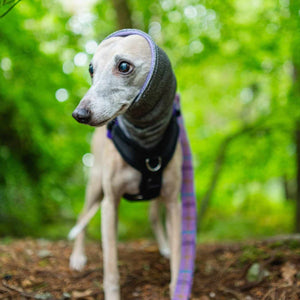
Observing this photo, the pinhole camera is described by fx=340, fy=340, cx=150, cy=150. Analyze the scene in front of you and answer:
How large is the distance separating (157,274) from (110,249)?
809 mm

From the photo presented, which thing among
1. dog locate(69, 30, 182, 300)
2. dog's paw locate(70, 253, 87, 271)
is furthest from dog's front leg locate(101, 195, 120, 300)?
dog's paw locate(70, 253, 87, 271)

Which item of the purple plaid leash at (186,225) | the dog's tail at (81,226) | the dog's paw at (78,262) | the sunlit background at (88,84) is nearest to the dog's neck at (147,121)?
the purple plaid leash at (186,225)

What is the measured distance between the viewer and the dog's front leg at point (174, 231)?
2789mm

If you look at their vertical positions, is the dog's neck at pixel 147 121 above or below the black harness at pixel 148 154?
above

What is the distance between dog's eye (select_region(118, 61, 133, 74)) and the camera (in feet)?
7.16

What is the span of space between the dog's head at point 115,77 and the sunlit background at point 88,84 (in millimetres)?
2800

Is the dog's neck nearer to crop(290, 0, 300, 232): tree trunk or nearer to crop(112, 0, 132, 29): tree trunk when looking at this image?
crop(290, 0, 300, 232): tree trunk

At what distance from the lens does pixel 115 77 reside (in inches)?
86.0

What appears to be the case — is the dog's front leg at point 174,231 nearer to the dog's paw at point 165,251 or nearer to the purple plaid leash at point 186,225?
the purple plaid leash at point 186,225

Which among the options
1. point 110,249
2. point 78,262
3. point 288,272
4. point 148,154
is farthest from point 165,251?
point 148,154

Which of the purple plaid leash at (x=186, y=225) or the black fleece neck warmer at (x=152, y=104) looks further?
the purple plaid leash at (x=186, y=225)

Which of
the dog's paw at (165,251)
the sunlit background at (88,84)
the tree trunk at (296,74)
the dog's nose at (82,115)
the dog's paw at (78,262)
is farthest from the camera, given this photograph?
the sunlit background at (88,84)

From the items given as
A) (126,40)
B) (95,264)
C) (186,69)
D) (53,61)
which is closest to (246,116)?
(186,69)

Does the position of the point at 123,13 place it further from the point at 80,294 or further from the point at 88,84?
the point at 80,294
